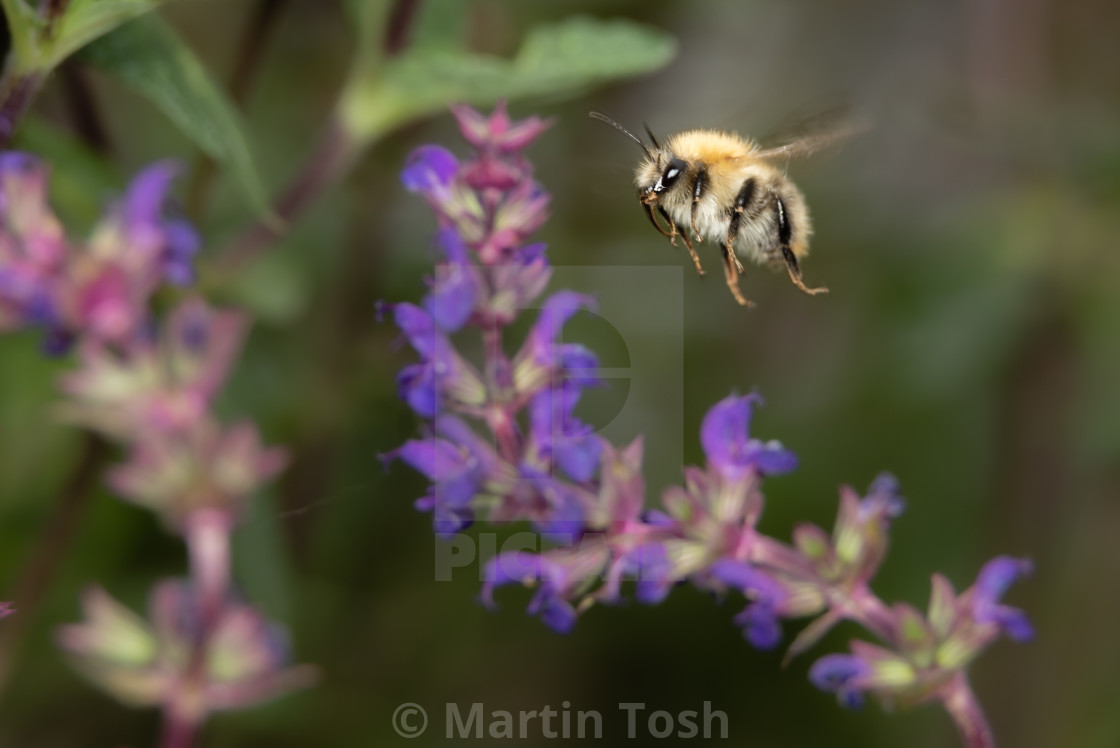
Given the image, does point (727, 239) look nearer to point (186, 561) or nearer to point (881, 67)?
point (186, 561)

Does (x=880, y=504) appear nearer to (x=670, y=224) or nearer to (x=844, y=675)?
(x=844, y=675)

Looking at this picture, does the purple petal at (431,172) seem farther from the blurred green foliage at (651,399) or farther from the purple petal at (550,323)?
the blurred green foliage at (651,399)

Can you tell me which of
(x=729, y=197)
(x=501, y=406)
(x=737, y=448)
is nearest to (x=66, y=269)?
(x=501, y=406)

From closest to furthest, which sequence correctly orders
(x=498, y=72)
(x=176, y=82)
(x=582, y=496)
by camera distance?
(x=582, y=496) → (x=176, y=82) → (x=498, y=72)

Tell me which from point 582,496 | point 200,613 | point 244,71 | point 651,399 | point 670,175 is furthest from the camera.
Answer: point 651,399

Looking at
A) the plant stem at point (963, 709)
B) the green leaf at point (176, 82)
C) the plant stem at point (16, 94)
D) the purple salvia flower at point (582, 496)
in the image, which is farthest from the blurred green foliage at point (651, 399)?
the plant stem at point (963, 709)

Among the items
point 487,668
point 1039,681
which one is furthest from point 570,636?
point 1039,681
